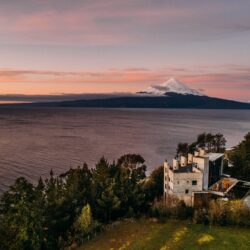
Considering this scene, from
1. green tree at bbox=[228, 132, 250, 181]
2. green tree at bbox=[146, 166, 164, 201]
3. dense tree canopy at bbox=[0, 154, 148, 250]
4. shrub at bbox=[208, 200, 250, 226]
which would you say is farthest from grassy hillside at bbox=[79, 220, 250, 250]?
green tree at bbox=[228, 132, 250, 181]

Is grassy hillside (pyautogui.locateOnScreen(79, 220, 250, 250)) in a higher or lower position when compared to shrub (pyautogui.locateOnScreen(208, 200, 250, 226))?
lower

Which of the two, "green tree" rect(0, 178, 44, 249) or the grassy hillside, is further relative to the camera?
"green tree" rect(0, 178, 44, 249)

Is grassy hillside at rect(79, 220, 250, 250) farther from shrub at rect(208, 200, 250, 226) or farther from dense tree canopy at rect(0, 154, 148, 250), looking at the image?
dense tree canopy at rect(0, 154, 148, 250)

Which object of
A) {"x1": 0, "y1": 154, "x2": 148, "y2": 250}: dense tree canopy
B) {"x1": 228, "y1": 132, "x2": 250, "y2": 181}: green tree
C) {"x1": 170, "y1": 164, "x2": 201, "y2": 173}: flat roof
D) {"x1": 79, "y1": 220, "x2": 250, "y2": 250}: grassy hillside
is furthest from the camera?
{"x1": 228, "y1": 132, "x2": 250, "y2": 181}: green tree

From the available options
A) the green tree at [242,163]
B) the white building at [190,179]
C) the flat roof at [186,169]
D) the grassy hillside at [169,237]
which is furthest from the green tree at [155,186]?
the green tree at [242,163]

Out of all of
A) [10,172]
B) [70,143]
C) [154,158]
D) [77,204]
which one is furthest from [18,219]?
[70,143]

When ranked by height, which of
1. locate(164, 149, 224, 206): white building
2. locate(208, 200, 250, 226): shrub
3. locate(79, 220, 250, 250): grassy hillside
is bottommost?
locate(79, 220, 250, 250): grassy hillside

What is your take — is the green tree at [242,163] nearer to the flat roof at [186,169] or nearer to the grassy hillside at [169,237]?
the flat roof at [186,169]

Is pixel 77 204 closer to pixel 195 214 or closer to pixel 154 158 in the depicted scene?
pixel 195 214
